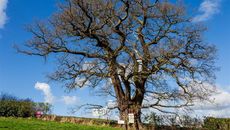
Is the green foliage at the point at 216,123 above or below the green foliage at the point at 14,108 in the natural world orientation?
below

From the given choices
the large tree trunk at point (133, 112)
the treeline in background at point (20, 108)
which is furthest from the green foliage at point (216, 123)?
the treeline in background at point (20, 108)

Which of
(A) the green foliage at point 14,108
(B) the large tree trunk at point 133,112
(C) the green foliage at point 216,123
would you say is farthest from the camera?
(C) the green foliage at point 216,123

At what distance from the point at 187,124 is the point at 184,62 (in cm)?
549

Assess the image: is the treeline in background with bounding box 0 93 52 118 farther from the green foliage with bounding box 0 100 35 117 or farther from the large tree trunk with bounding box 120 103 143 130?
the large tree trunk with bounding box 120 103 143 130

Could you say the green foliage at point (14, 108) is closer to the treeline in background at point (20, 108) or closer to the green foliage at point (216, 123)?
the treeline in background at point (20, 108)

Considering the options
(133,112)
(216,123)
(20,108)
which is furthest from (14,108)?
(216,123)

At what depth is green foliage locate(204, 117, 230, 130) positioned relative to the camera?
3328 cm

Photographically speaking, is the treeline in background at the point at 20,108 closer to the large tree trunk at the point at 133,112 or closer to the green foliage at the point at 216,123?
the large tree trunk at the point at 133,112

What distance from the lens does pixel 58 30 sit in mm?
28516

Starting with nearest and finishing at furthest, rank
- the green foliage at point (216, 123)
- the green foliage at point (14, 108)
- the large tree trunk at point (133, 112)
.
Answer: the large tree trunk at point (133, 112) < the green foliage at point (14, 108) < the green foliage at point (216, 123)

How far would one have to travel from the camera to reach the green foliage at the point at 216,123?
33.3m

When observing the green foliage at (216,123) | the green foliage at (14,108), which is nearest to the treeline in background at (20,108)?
the green foliage at (14,108)

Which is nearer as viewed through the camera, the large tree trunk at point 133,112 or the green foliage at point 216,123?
the large tree trunk at point 133,112

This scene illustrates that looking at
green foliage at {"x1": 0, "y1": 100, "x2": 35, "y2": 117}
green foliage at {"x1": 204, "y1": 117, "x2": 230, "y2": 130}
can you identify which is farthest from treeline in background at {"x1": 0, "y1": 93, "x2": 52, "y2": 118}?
green foliage at {"x1": 204, "y1": 117, "x2": 230, "y2": 130}
